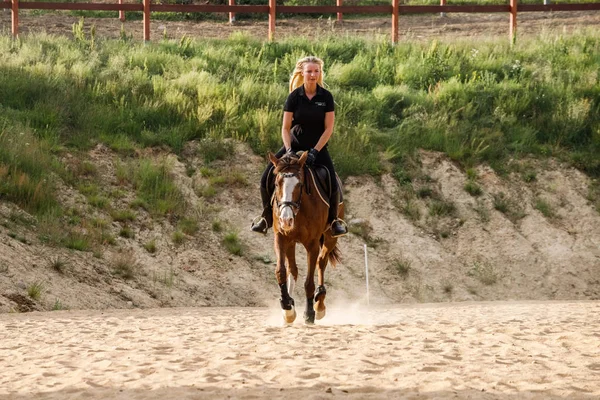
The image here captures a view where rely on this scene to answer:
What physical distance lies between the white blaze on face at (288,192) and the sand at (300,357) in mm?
1444

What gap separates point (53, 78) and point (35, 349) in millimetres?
13866

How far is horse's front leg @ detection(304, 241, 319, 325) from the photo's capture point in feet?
48.6

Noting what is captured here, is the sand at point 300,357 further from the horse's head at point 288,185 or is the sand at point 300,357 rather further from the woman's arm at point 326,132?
the woman's arm at point 326,132

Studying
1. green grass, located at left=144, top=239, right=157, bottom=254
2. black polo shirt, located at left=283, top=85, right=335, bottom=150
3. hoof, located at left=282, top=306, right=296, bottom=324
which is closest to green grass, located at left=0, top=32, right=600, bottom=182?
green grass, located at left=144, top=239, right=157, bottom=254

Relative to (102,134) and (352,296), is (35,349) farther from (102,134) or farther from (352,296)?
(102,134)

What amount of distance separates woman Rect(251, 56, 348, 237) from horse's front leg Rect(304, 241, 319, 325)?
0.65 meters

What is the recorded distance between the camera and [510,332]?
13.9 m

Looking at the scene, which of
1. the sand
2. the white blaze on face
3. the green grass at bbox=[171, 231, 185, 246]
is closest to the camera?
the sand

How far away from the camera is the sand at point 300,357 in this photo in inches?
411

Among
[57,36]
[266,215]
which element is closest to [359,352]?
[266,215]

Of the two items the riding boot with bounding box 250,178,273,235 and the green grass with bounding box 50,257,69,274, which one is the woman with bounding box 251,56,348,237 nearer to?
the riding boot with bounding box 250,178,273,235

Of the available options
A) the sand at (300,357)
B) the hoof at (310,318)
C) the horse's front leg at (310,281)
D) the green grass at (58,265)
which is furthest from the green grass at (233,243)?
the hoof at (310,318)

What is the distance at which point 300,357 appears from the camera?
39.2 ft

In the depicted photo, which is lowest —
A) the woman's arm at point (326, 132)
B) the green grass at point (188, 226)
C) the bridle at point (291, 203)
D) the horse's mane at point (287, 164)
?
the green grass at point (188, 226)
